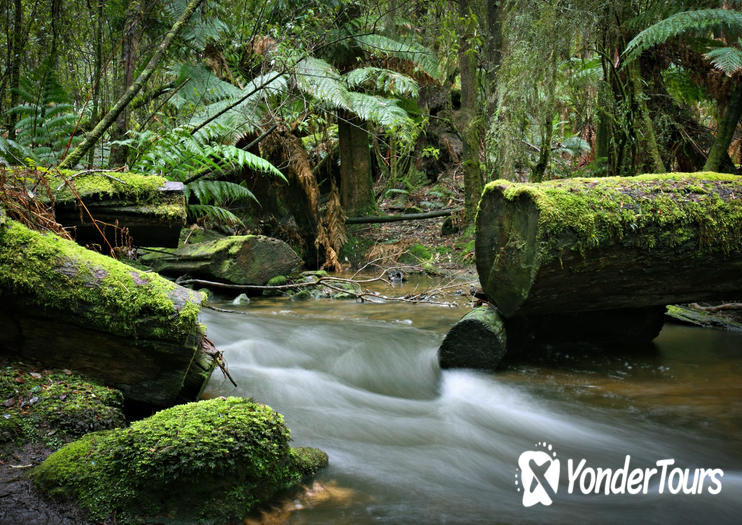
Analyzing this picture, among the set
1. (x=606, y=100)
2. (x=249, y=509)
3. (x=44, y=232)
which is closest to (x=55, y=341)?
(x=44, y=232)

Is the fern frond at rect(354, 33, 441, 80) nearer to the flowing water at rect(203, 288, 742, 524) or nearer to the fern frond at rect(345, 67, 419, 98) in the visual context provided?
the fern frond at rect(345, 67, 419, 98)

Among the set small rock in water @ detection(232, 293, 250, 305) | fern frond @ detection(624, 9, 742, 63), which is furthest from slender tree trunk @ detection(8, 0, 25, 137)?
fern frond @ detection(624, 9, 742, 63)

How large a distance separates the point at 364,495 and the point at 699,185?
3.29 m

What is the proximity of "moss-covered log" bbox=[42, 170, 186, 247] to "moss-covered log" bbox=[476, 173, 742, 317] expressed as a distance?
2419 mm

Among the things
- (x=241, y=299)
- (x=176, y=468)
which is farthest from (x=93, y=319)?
(x=241, y=299)

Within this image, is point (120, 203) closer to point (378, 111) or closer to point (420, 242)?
point (378, 111)

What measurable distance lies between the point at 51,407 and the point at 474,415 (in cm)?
241

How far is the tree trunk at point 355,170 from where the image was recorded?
10.2 metres

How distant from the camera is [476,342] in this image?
3.99m

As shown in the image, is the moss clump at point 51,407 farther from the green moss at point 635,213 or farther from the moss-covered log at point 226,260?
the moss-covered log at point 226,260

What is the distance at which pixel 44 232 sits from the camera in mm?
2938

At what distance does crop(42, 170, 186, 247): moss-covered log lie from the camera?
3732 mm

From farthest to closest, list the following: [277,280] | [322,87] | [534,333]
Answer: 1. [322,87]
2. [277,280]
3. [534,333]

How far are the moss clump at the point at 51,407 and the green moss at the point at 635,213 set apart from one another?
8.89 ft
